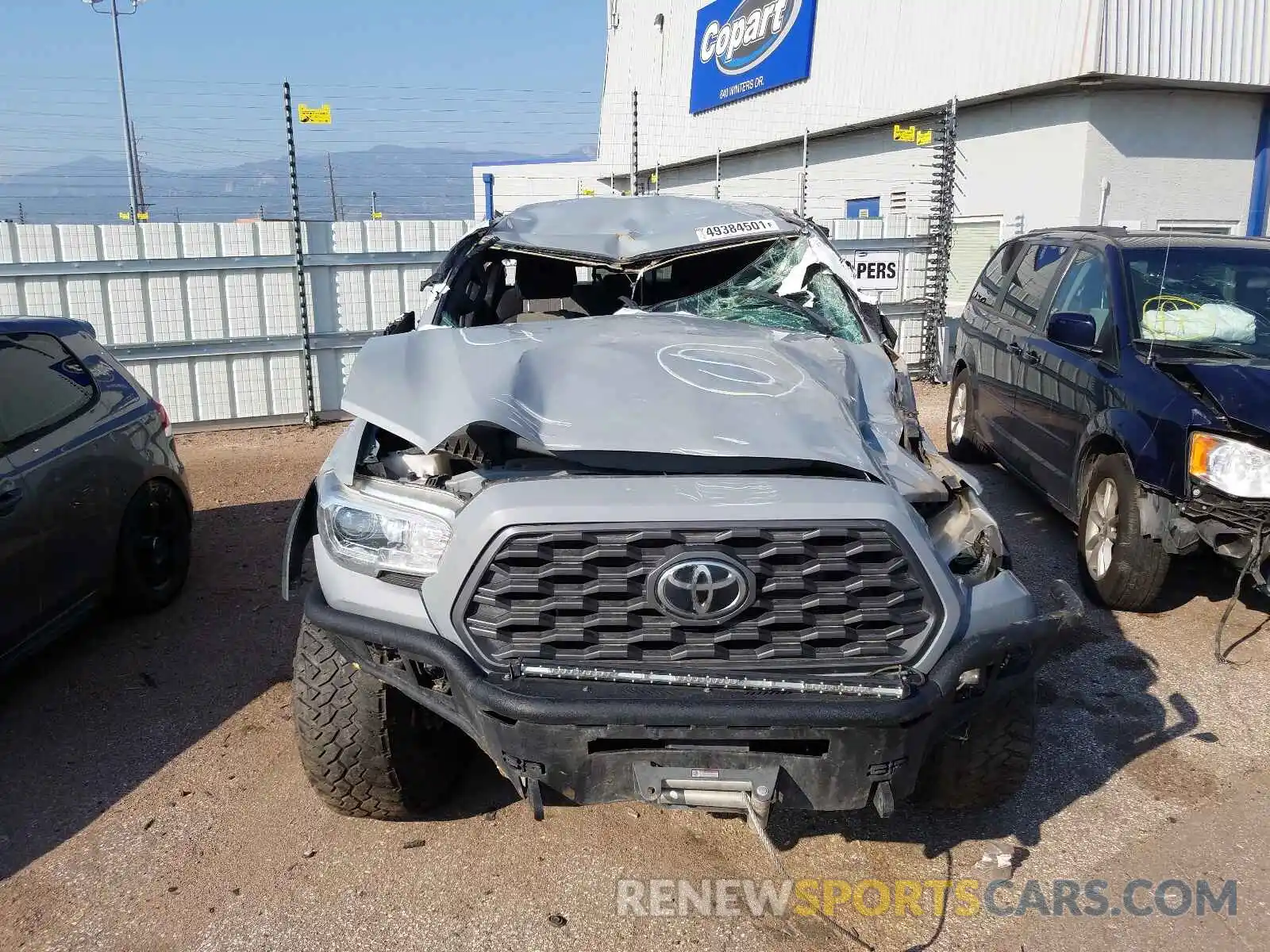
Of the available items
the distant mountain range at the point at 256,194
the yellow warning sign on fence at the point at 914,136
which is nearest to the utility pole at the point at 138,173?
the distant mountain range at the point at 256,194

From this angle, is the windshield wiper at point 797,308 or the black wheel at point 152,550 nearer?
the windshield wiper at point 797,308

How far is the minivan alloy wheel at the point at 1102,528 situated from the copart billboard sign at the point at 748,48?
627 inches

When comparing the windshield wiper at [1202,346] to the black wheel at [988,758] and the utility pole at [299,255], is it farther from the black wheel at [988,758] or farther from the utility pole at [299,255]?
the utility pole at [299,255]

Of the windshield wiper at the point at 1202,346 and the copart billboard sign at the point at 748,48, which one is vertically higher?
the copart billboard sign at the point at 748,48

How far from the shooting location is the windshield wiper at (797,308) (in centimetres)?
418

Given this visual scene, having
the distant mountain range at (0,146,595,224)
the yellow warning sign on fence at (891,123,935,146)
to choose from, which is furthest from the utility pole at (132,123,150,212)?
the yellow warning sign on fence at (891,123,935,146)

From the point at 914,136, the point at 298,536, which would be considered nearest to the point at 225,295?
Answer: the point at 298,536

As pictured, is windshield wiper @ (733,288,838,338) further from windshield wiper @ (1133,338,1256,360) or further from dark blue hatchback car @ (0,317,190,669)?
dark blue hatchback car @ (0,317,190,669)

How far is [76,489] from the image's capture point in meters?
4.17

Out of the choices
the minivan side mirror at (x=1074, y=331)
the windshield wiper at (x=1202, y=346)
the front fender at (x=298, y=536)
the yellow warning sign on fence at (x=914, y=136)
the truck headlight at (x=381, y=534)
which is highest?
the yellow warning sign on fence at (x=914, y=136)

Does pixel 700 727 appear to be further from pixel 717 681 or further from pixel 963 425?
pixel 963 425

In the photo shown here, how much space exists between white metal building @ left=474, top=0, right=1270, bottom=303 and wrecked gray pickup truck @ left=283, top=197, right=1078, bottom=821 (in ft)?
28.3

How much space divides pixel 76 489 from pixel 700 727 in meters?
3.13

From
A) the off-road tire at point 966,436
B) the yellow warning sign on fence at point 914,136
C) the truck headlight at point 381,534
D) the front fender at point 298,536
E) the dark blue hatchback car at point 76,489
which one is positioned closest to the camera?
the truck headlight at point 381,534
